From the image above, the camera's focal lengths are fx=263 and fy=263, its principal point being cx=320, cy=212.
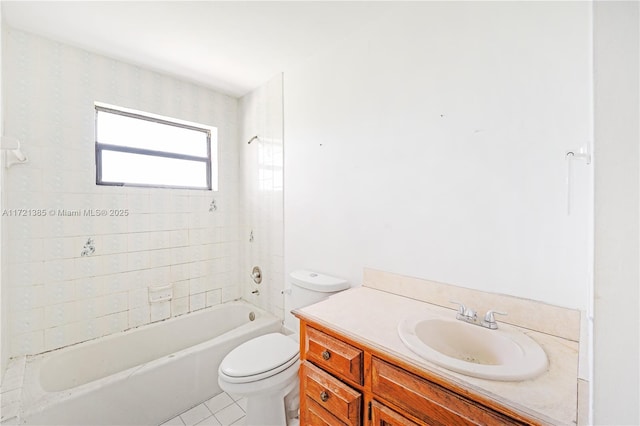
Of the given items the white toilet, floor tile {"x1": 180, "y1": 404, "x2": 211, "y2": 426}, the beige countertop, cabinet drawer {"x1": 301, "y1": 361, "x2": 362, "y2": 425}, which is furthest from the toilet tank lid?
floor tile {"x1": 180, "y1": 404, "x2": 211, "y2": 426}

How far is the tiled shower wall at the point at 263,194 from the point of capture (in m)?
2.31

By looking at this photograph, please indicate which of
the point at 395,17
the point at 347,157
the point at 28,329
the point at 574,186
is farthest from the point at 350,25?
the point at 28,329

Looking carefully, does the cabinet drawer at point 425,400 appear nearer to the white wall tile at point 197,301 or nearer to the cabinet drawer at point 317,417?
the cabinet drawer at point 317,417

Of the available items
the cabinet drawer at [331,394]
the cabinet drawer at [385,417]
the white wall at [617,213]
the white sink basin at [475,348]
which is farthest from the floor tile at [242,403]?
the white wall at [617,213]

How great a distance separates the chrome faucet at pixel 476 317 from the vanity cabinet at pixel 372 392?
1.32ft

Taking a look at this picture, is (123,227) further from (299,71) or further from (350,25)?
(350,25)

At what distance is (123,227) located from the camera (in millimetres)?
2113

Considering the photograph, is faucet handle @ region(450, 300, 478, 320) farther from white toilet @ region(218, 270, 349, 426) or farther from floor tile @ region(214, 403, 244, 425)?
floor tile @ region(214, 403, 244, 425)

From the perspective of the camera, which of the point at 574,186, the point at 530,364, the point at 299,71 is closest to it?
the point at 530,364

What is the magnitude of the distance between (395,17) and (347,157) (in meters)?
0.82

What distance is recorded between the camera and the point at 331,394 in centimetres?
108

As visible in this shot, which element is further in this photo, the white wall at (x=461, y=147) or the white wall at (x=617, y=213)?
the white wall at (x=461, y=147)

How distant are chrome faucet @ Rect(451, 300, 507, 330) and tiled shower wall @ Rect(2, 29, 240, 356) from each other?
2250mm

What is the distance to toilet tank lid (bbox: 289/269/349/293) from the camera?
5.40 feet
